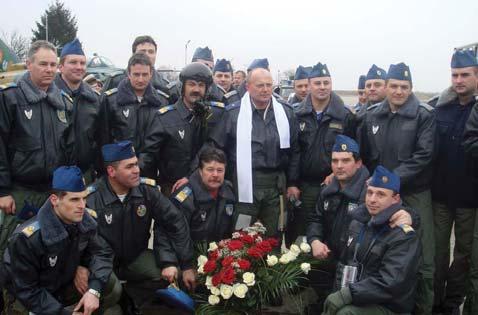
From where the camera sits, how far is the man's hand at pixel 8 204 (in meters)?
4.16

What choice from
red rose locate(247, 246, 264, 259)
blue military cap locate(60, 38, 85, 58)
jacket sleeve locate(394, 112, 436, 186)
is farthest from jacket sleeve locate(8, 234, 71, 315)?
jacket sleeve locate(394, 112, 436, 186)

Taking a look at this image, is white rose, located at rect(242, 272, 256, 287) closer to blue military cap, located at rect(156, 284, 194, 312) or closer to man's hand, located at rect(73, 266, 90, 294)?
blue military cap, located at rect(156, 284, 194, 312)

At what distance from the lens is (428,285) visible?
4.29m

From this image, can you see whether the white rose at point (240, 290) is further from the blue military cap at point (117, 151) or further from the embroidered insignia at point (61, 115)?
the embroidered insignia at point (61, 115)

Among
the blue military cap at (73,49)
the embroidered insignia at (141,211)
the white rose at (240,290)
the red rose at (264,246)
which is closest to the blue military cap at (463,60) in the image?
the red rose at (264,246)

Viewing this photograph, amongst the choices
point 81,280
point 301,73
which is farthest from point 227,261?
point 301,73

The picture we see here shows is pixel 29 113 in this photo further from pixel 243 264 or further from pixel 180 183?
pixel 243 264

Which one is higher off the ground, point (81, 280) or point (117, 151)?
point (117, 151)

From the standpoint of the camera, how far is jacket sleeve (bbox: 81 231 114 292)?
3836 mm

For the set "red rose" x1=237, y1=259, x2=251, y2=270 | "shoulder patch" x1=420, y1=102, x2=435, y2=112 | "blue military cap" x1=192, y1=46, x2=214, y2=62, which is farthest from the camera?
"blue military cap" x1=192, y1=46, x2=214, y2=62

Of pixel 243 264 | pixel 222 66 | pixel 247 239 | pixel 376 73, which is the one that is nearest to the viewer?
pixel 243 264

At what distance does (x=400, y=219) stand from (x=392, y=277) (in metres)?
0.44

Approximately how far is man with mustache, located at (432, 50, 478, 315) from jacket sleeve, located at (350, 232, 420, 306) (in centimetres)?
114

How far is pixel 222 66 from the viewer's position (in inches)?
306
